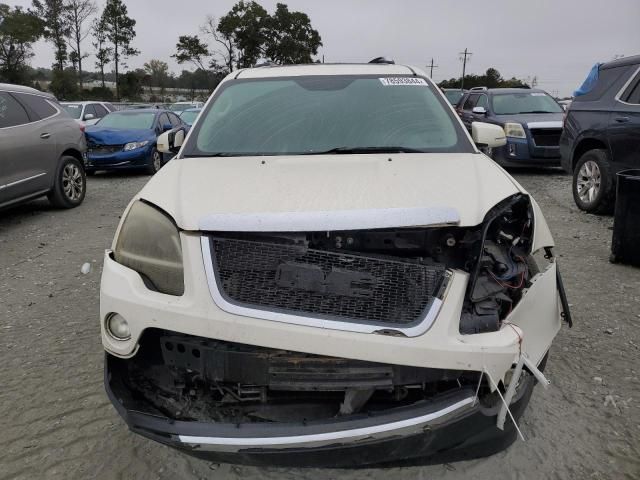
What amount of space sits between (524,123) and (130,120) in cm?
850

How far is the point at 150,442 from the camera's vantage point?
8.18 feet

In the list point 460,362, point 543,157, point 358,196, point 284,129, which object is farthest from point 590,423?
point 543,157

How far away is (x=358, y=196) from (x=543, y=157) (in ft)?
28.6

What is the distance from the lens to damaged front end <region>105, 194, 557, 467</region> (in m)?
1.78

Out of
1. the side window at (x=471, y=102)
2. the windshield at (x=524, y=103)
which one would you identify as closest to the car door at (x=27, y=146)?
the windshield at (x=524, y=103)

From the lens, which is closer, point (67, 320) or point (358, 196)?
point (358, 196)

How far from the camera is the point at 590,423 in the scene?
2.59m

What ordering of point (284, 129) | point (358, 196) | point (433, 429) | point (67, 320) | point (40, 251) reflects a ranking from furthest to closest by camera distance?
point (40, 251) → point (67, 320) → point (284, 129) → point (358, 196) → point (433, 429)

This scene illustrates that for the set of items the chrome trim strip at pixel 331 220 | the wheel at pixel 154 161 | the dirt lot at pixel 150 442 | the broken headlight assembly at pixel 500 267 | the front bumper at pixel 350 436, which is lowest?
the dirt lot at pixel 150 442

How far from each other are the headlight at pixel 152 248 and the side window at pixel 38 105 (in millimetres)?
5648

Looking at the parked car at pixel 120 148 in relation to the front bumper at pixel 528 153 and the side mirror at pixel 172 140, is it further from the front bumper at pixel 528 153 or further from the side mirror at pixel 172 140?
the side mirror at pixel 172 140

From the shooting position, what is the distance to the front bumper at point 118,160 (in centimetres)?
1070

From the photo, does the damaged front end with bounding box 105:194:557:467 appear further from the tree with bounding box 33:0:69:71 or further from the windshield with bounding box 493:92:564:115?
the tree with bounding box 33:0:69:71

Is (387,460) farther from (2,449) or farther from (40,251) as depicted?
(40,251)
